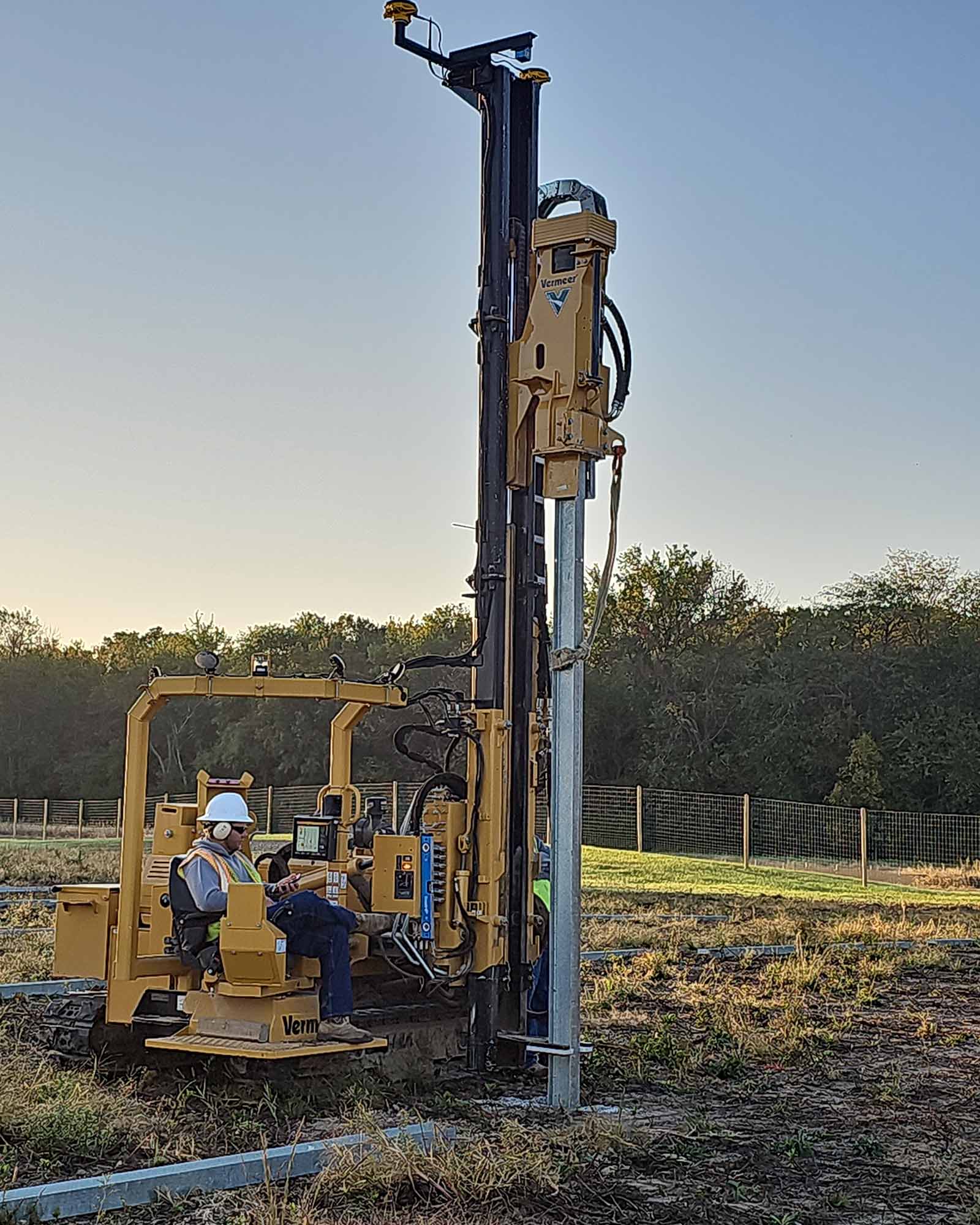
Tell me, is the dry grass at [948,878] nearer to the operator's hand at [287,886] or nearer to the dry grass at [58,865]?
the dry grass at [58,865]

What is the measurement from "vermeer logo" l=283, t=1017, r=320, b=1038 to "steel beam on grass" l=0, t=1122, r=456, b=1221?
95 cm

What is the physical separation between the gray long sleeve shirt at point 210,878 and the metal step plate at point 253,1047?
0.68 m

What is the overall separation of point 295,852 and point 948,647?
45.9 meters

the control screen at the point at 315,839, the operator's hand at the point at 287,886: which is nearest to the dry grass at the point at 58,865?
the control screen at the point at 315,839

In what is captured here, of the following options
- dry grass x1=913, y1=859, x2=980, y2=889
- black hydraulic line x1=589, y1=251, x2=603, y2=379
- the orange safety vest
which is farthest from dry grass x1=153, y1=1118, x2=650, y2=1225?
dry grass x1=913, y1=859, x2=980, y2=889

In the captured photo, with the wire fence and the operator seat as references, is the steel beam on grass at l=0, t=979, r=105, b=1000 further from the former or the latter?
the wire fence

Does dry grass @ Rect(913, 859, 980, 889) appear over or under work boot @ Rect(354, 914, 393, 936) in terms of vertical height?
under

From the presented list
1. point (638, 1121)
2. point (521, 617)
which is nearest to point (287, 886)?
point (521, 617)

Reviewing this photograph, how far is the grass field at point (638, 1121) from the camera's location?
6.67 m

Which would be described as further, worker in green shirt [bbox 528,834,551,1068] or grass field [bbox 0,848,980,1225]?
worker in green shirt [bbox 528,834,551,1068]

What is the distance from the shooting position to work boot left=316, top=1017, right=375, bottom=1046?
8.42 meters

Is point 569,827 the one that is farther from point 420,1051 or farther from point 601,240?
point 601,240

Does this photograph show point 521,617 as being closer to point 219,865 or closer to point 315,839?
point 315,839

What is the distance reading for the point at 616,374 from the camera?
30.2 feet
